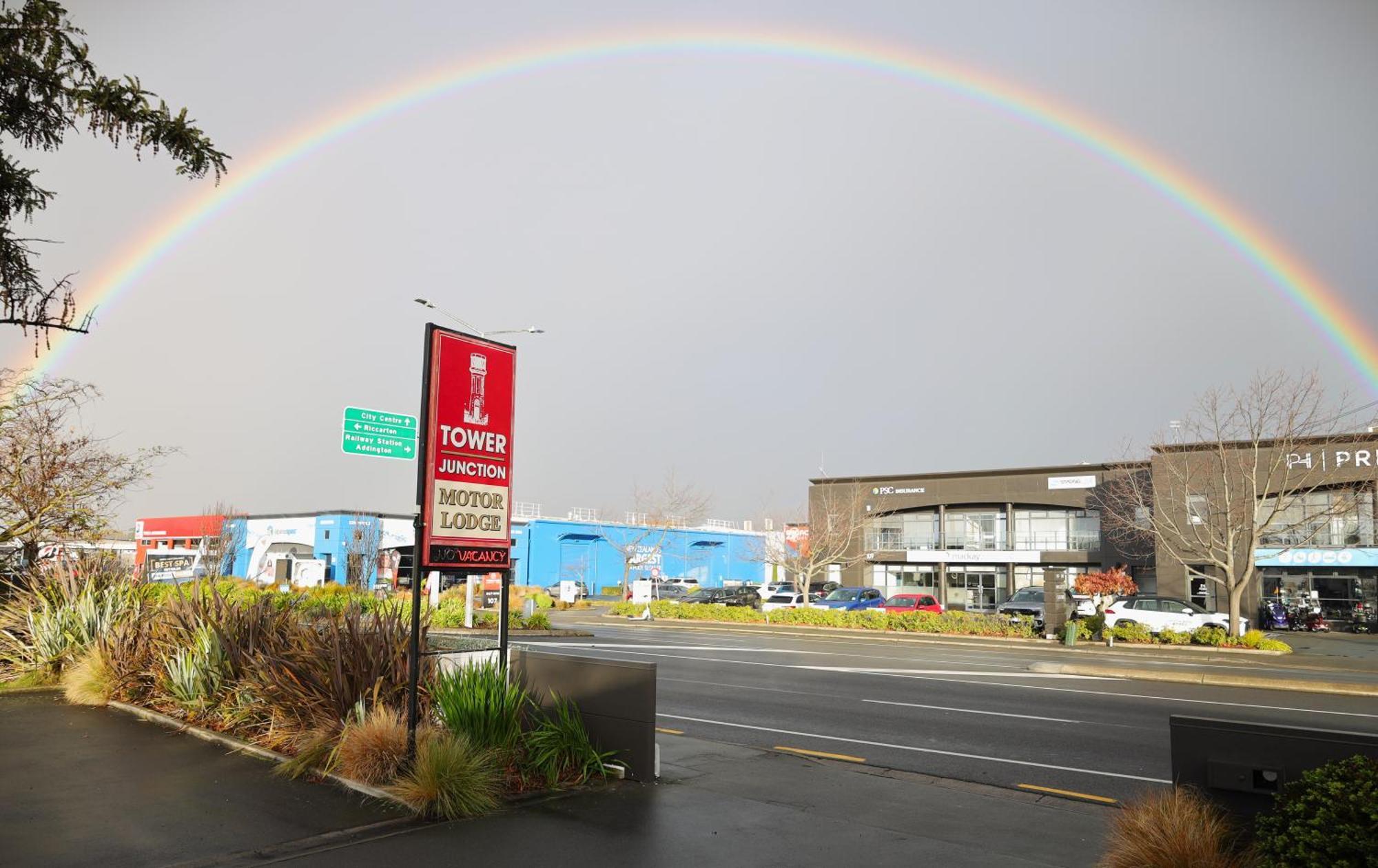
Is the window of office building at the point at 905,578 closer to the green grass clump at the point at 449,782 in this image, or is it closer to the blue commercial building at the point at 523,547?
the blue commercial building at the point at 523,547

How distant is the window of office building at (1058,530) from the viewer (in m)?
57.1

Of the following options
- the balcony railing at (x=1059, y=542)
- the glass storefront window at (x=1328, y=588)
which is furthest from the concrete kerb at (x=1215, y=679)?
the balcony railing at (x=1059, y=542)

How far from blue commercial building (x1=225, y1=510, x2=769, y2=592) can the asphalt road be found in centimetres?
3847

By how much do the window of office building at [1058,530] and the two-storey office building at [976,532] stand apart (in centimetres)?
4

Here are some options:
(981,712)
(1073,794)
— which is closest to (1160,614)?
(981,712)

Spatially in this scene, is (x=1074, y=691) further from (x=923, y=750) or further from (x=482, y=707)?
(x=482, y=707)

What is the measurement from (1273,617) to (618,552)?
48615 mm

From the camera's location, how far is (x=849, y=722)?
44.0 feet

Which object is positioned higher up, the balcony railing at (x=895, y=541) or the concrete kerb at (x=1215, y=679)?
the balcony railing at (x=895, y=541)

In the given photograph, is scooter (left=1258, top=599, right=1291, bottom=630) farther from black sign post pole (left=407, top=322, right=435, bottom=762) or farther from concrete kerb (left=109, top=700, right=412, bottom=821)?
concrete kerb (left=109, top=700, right=412, bottom=821)

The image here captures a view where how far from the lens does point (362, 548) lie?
60938mm

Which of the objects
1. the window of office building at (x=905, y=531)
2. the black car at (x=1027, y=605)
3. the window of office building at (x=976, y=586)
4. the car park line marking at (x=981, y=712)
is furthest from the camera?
the window of office building at (x=905, y=531)

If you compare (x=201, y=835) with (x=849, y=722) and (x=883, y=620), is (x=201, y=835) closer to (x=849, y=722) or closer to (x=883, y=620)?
(x=849, y=722)

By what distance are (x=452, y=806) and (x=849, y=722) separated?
24.0 feet
